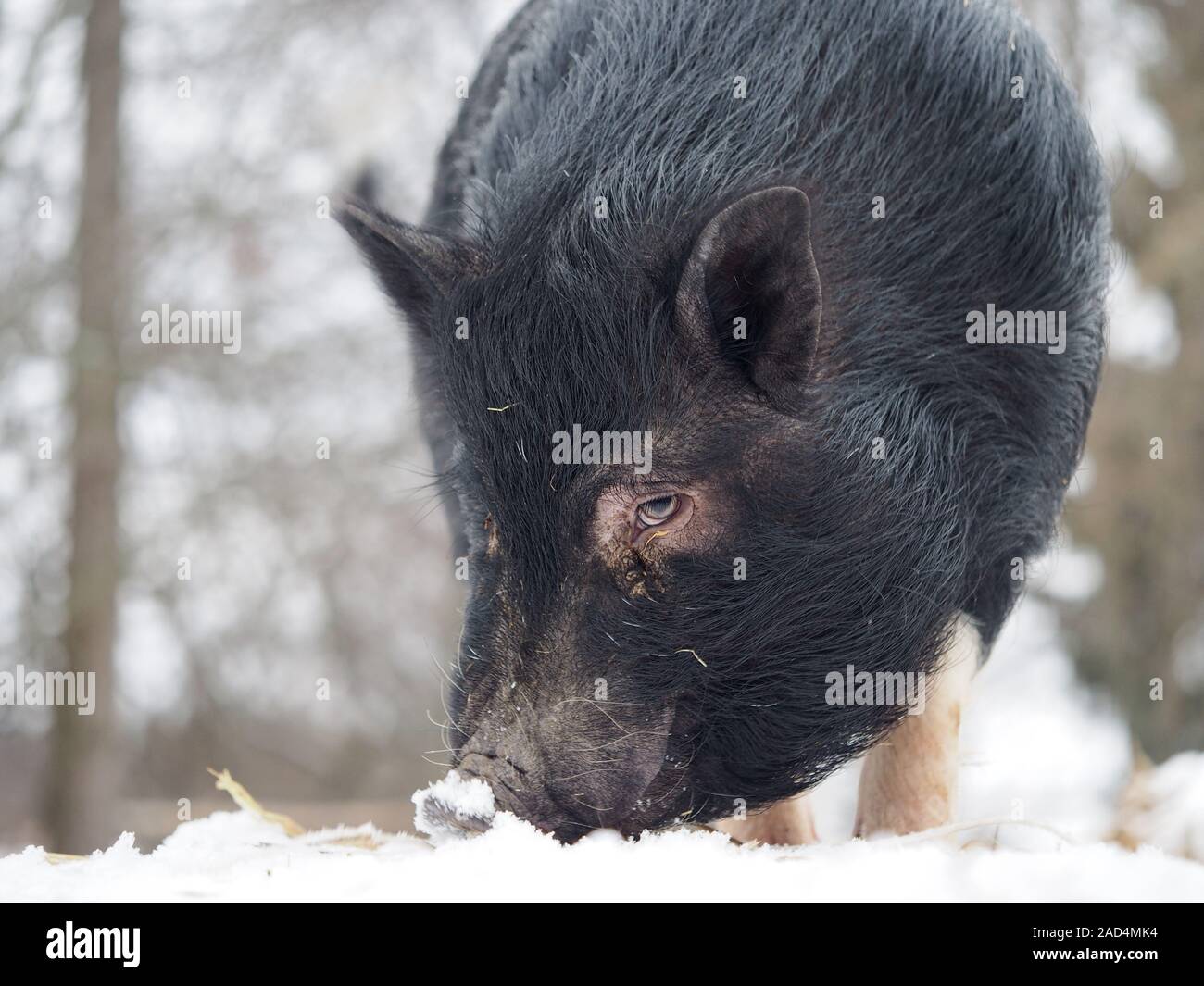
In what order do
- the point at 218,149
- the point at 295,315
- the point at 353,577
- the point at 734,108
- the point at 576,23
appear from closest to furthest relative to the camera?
the point at 734,108 → the point at 576,23 → the point at 218,149 → the point at 295,315 → the point at 353,577

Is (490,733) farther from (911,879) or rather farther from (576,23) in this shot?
(576,23)

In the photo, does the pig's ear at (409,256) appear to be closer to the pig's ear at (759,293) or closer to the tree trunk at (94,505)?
the pig's ear at (759,293)

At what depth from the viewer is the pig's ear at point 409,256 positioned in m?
3.51

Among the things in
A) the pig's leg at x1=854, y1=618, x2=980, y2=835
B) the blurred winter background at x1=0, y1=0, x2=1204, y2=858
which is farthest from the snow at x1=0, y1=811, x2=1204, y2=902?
the blurred winter background at x1=0, y1=0, x2=1204, y2=858

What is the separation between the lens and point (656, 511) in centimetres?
320

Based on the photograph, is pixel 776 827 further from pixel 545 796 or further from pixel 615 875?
pixel 615 875

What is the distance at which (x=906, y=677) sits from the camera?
3594mm

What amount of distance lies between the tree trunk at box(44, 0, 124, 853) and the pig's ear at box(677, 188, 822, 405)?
240 inches

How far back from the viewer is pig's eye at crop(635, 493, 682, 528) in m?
3.20

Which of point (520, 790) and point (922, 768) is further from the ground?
point (520, 790)

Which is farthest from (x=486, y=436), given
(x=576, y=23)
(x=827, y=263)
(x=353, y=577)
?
(x=353, y=577)

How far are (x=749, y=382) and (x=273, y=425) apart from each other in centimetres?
769

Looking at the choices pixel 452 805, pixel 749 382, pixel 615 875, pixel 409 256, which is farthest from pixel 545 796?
pixel 409 256

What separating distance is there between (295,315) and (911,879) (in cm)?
886
